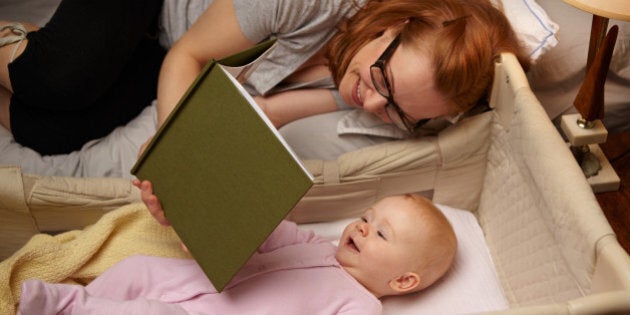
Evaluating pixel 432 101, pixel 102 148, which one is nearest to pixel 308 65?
pixel 432 101

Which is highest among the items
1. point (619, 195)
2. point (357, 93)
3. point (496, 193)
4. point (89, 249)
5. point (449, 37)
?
point (449, 37)

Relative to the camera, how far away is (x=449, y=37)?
110 centimetres

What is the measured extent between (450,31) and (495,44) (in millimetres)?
132

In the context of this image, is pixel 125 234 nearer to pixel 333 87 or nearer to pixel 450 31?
pixel 333 87

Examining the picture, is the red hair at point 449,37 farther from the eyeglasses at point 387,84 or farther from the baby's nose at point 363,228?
the baby's nose at point 363,228

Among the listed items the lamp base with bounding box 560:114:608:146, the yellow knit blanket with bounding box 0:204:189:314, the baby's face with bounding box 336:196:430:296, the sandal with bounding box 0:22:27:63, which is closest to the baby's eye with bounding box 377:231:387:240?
the baby's face with bounding box 336:196:430:296

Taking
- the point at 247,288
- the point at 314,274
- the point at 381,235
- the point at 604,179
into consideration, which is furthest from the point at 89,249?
the point at 604,179

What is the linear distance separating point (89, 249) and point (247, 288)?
30cm

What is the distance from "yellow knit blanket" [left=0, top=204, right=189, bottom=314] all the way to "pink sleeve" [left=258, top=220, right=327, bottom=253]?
0.54ft

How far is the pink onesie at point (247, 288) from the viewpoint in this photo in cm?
107

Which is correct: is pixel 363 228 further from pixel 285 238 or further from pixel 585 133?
pixel 585 133

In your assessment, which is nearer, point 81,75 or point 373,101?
point 373,101

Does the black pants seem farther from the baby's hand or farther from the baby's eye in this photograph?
Answer: the baby's eye

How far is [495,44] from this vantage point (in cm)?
119
